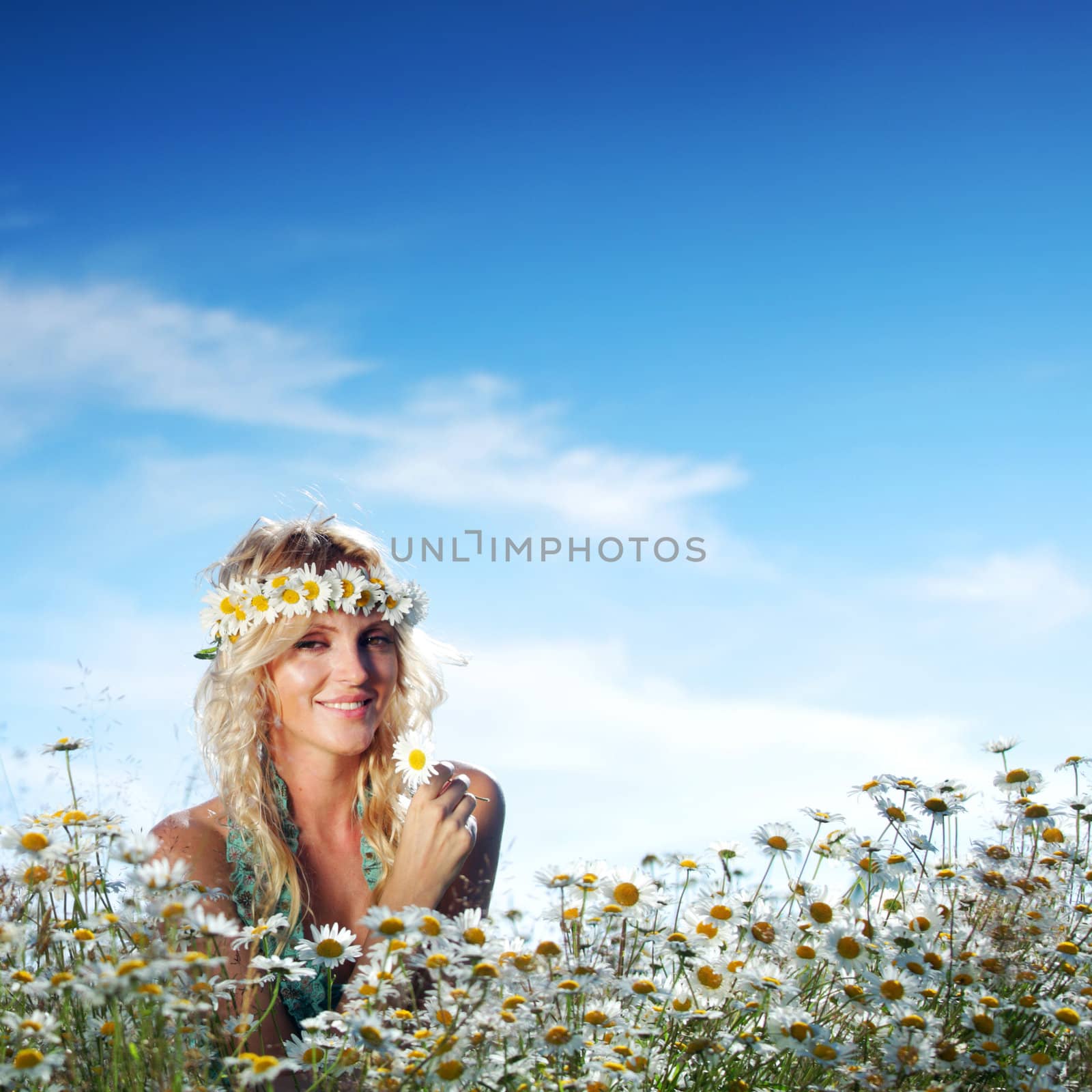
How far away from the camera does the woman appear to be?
453cm

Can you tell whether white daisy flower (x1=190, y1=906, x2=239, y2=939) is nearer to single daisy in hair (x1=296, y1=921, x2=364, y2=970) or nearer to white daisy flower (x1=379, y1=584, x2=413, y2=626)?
single daisy in hair (x1=296, y1=921, x2=364, y2=970)

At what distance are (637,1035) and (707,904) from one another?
1.74ft

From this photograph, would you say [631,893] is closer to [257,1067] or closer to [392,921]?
[392,921]

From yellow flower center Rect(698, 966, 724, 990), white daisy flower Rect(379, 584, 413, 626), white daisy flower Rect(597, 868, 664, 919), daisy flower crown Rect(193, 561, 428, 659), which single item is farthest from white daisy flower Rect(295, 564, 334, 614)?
yellow flower center Rect(698, 966, 724, 990)

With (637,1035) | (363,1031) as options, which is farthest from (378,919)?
(637,1035)

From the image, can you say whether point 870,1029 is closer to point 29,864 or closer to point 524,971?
point 524,971

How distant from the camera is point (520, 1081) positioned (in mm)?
2566

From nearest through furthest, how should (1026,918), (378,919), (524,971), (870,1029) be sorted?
(378,919), (524,971), (870,1029), (1026,918)

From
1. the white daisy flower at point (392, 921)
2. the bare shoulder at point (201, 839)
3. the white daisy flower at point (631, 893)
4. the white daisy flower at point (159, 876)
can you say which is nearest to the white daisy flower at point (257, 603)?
the bare shoulder at point (201, 839)

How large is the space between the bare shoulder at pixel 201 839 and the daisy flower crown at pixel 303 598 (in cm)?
74

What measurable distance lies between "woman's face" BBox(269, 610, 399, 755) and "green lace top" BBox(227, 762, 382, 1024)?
0.38 metres

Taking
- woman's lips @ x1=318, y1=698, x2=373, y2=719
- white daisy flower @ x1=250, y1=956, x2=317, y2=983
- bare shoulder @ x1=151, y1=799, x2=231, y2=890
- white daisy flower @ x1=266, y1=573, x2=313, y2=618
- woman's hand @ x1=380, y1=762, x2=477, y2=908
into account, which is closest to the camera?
white daisy flower @ x1=250, y1=956, x2=317, y2=983

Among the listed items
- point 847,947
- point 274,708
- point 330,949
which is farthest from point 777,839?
point 274,708

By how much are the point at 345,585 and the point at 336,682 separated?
434 mm
